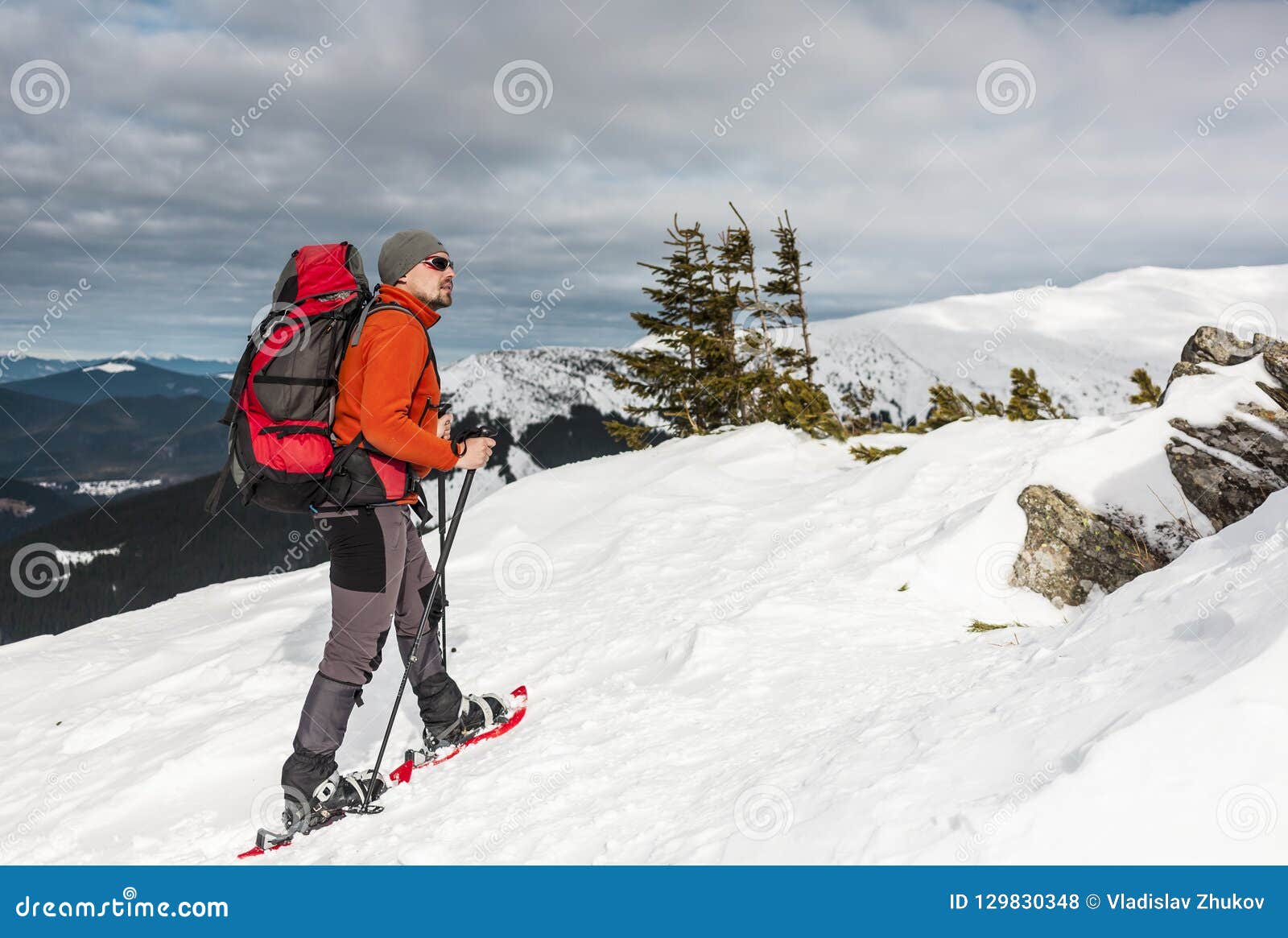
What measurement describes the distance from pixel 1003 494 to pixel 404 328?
18.6ft

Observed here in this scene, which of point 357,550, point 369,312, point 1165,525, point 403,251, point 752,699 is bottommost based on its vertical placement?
point 1165,525

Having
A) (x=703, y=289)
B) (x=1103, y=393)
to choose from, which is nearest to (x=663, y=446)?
(x=703, y=289)

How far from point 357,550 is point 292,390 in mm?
984

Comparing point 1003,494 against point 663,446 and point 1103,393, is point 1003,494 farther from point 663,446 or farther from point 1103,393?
point 1103,393

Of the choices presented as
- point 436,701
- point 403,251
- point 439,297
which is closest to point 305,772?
point 436,701

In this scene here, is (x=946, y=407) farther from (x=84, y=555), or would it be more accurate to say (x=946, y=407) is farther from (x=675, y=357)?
(x=84, y=555)

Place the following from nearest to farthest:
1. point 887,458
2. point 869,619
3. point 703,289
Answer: point 869,619
point 887,458
point 703,289

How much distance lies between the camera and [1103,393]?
8606cm

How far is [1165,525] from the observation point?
263 inches

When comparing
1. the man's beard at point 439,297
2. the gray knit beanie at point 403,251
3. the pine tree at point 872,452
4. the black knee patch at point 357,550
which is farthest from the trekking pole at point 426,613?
the pine tree at point 872,452

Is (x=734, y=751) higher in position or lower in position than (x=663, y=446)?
lower

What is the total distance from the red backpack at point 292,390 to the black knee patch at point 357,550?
0.23m

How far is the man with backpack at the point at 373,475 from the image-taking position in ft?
13.6
